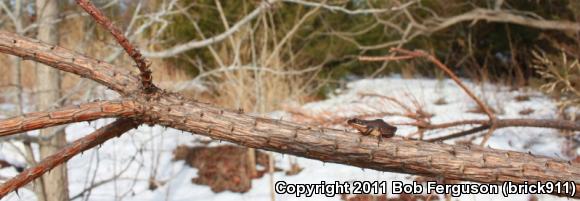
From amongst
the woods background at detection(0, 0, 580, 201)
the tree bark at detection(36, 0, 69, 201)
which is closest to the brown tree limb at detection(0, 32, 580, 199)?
the tree bark at detection(36, 0, 69, 201)

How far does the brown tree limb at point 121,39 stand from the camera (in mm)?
882

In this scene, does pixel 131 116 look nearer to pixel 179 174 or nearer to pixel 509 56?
pixel 179 174

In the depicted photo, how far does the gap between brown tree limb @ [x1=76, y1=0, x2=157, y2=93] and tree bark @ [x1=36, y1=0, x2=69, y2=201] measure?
1559mm

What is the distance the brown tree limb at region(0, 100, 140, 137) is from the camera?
975 mm

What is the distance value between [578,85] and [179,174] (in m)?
3.14

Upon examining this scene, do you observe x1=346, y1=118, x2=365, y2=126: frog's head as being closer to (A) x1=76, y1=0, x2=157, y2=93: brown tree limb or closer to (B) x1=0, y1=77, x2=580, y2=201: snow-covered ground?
(A) x1=76, y1=0, x2=157, y2=93: brown tree limb

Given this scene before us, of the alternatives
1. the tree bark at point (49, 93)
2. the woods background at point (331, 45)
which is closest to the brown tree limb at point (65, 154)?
the tree bark at point (49, 93)

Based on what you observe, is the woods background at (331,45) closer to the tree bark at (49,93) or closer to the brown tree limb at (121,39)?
the tree bark at (49,93)

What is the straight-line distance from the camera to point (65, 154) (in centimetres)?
107

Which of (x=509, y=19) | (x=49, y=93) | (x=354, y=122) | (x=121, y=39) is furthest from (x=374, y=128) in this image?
(x=509, y=19)

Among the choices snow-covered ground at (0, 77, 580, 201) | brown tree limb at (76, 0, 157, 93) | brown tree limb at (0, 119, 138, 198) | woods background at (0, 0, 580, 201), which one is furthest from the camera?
woods background at (0, 0, 580, 201)

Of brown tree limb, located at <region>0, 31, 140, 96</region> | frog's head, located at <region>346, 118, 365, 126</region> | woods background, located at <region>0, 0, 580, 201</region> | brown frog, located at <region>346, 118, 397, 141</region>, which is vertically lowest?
brown frog, located at <region>346, 118, 397, 141</region>

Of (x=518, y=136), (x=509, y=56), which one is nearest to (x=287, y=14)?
(x=518, y=136)

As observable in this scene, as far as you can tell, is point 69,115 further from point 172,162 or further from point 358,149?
point 172,162
